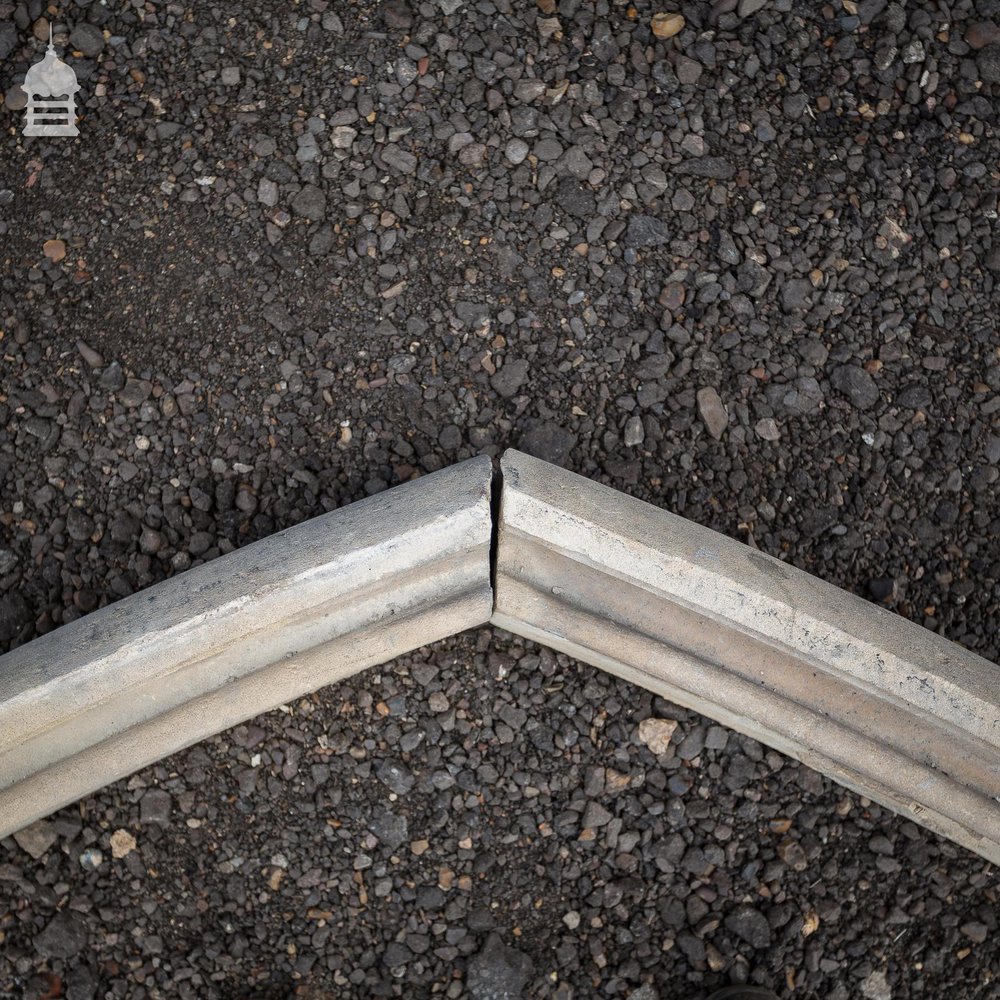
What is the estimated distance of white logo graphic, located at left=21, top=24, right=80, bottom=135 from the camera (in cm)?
235

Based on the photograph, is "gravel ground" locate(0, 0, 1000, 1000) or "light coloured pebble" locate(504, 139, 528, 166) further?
"light coloured pebble" locate(504, 139, 528, 166)

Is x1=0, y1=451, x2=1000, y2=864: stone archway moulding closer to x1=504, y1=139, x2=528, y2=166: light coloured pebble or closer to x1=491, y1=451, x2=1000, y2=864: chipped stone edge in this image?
x1=491, y1=451, x2=1000, y2=864: chipped stone edge

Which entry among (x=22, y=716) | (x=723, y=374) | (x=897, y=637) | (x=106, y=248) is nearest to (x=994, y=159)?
(x=723, y=374)

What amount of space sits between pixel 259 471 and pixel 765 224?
4.33 feet

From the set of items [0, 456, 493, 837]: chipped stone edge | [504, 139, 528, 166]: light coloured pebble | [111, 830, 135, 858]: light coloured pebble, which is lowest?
[111, 830, 135, 858]: light coloured pebble

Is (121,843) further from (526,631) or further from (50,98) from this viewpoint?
(50,98)

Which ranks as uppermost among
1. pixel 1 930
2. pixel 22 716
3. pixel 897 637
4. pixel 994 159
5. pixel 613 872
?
pixel 994 159

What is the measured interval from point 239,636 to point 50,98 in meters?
1.40

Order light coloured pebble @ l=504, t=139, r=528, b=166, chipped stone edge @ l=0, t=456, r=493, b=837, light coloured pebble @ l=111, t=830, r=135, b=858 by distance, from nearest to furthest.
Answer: chipped stone edge @ l=0, t=456, r=493, b=837
light coloured pebble @ l=111, t=830, r=135, b=858
light coloured pebble @ l=504, t=139, r=528, b=166

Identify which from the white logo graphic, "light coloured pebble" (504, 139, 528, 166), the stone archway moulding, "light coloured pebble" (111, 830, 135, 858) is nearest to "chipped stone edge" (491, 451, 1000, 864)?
the stone archway moulding

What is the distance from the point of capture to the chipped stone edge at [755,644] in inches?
79.1

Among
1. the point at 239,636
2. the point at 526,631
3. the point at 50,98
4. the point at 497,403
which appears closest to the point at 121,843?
the point at 239,636

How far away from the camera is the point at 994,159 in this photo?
7.85 ft

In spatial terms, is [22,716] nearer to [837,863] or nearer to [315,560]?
[315,560]
